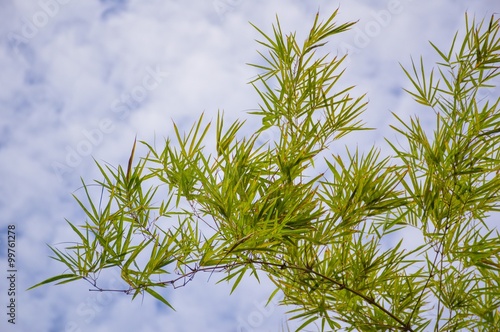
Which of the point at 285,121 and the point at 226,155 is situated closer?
the point at 226,155

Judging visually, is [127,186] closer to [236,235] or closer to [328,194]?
[236,235]

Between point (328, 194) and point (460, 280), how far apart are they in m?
0.64

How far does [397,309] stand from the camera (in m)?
2.20

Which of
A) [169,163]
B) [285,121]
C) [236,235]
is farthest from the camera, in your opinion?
[285,121]

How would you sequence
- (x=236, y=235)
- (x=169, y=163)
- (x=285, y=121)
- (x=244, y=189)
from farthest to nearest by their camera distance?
1. (x=285, y=121)
2. (x=169, y=163)
3. (x=244, y=189)
4. (x=236, y=235)

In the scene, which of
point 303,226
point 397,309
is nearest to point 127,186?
point 303,226

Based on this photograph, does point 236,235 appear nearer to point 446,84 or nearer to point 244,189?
point 244,189

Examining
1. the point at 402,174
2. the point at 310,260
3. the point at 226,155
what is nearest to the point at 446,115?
the point at 402,174

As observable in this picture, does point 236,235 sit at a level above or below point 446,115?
below

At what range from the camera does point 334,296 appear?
2.09 metres

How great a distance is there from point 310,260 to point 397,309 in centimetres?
48

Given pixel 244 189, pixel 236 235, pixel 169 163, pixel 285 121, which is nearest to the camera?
pixel 236 235

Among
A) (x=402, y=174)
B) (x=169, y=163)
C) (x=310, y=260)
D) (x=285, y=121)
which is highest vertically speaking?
(x=285, y=121)

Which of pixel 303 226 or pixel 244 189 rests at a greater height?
pixel 244 189
